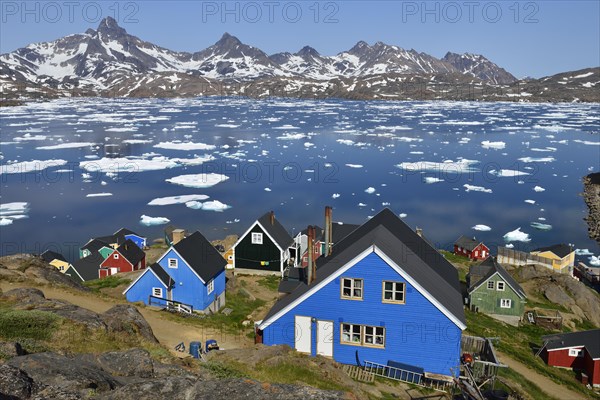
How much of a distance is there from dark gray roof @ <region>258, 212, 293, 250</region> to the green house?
50.4 feet

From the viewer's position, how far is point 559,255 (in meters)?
46.6

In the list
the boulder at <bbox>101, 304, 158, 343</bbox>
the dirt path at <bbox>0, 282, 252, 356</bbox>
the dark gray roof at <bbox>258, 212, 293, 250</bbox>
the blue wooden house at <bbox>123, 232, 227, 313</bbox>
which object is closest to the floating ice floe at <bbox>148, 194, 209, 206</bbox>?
the dark gray roof at <bbox>258, 212, 293, 250</bbox>

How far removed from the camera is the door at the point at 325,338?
19.9 metres

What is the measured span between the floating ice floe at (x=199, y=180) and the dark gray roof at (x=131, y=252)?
31.1 metres

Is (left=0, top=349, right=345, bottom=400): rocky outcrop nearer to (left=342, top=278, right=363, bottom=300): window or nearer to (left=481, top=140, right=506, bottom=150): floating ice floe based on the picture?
(left=342, top=278, right=363, bottom=300): window

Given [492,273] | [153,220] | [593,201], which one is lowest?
[492,273]

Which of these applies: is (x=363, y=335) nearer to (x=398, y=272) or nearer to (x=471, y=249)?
(x=398, y=272)

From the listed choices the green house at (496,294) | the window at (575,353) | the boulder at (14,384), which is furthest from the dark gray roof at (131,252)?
the boulder at (14,384)

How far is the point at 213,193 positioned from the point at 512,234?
42.2 m

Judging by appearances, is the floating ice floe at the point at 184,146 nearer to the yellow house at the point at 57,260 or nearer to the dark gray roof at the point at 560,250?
the yellow house at the point at 57,260

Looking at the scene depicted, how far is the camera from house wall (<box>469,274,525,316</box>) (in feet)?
115

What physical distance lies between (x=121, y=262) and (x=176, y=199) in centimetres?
2508

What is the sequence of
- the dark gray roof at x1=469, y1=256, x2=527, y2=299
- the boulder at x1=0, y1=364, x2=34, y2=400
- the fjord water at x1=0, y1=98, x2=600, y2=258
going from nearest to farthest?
the boulder at x1=0, y1=364, x2=34, y2=400 < the dark gray roof at x1=469, y1=256, x2=527, y2=299 < the fjord water at x1=0, y1=98, x2=600, y2=258

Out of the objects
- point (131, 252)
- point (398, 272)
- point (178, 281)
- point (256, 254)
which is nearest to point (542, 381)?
point (398, 272)
